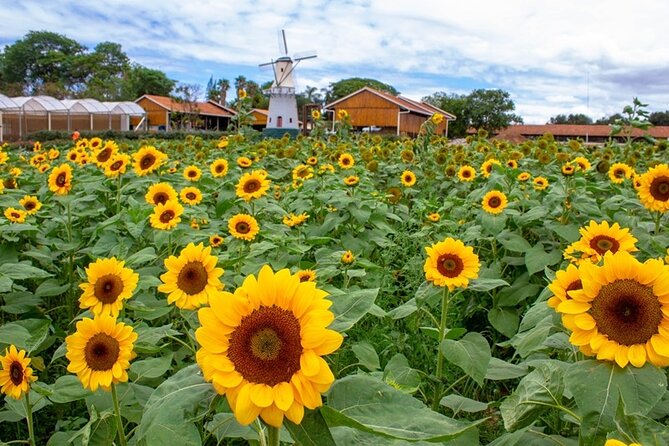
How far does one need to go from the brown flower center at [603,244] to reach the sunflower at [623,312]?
73cm

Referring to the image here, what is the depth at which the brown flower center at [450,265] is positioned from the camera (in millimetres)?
1824

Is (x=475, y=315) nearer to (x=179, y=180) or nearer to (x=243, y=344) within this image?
(x=179, y=180)

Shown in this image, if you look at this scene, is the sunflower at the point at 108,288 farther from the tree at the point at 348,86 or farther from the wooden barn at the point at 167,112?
the tree at the point at 348,86

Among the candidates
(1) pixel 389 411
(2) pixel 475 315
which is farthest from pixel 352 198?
(1) pixel 389 411

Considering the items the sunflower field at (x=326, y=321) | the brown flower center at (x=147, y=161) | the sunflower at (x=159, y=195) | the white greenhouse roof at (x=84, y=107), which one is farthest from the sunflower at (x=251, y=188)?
the white greenhouse roof at (x=84, y=107)

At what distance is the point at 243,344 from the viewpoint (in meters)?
0.81

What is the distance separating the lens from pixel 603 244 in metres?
1.71

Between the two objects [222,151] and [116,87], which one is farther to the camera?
[116,87]

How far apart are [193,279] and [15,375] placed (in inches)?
19.3

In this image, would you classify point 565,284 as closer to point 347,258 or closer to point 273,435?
point 273,435

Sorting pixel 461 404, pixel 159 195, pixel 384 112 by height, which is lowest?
pixel 461 404

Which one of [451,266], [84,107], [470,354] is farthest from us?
[84,107]

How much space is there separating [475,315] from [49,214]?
7.71ft

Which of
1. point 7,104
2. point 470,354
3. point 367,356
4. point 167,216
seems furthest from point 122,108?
point 470,354
